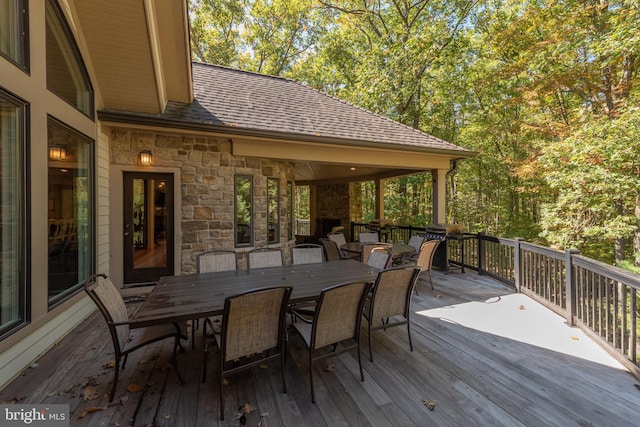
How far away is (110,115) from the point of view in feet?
14.5

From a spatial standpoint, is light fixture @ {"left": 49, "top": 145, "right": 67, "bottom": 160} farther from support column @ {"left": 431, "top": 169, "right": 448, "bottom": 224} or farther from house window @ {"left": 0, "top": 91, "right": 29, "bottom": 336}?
support column @ {"left": 431, "top": 169, "right": 448, "bottom": 224}

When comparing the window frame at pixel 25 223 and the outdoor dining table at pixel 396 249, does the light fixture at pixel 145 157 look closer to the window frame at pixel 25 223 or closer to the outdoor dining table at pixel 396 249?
the window frame at pixel 25 223

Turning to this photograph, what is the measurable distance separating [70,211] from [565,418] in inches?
211

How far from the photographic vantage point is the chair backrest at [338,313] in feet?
7.21

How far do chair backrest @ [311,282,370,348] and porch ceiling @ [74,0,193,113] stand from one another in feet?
13.6

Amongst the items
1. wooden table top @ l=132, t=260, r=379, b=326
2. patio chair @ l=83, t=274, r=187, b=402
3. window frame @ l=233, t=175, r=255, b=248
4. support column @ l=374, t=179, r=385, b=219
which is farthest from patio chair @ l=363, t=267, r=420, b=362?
support column @ l=374, t=179, r=385, b=219

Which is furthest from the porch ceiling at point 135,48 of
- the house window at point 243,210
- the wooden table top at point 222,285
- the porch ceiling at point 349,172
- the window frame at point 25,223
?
the porch ceiling at point 349,172

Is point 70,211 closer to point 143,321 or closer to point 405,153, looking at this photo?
point 143,321

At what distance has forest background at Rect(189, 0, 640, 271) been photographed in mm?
6578

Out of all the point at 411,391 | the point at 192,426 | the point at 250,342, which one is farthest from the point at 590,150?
the point at 192,426

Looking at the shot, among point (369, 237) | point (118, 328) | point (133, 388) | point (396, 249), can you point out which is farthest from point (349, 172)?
point (133, 388)

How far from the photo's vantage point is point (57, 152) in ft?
11.1

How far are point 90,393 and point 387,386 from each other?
2383 mm

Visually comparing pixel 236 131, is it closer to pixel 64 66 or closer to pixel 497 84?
pixel 64 66
